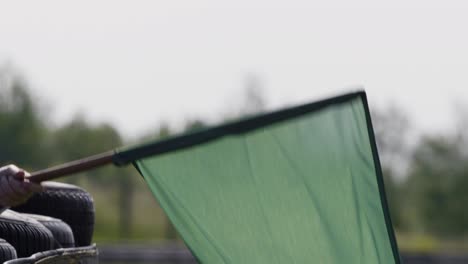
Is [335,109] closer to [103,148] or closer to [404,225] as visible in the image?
[103,148]

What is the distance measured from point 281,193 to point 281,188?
0.09 feet

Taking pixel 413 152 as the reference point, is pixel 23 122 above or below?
above

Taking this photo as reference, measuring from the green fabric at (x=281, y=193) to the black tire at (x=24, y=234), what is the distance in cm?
129

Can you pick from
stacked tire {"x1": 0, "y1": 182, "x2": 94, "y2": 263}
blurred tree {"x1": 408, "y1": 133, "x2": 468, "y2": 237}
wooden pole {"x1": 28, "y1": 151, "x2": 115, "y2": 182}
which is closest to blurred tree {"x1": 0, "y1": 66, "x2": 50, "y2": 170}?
blurred tree {"x1": 408, "y1": 133, "x2": 468, "y2": 237}

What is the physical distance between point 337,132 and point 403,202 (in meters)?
65.8

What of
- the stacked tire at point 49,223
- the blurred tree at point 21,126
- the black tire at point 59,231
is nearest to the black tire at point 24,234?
the stacked tire at point 49,223

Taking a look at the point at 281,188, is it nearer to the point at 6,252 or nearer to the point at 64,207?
the point at 6,252

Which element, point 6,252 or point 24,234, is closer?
point 6,252

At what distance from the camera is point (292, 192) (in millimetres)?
6973

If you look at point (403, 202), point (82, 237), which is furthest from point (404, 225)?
point (82, 237)

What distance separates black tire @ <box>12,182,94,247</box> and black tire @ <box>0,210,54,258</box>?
49.2 inches

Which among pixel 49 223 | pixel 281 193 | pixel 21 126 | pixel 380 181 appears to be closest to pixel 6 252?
pixel 49 223

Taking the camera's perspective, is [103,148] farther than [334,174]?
Yes

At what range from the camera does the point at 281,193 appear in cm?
696
